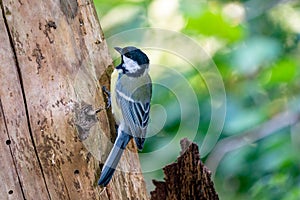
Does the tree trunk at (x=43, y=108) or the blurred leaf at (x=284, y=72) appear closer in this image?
the tree trunk at (x=43, y=108)

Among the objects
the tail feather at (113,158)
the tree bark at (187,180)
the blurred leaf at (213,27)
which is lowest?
the tree bark at (187,180)

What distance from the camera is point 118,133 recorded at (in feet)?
7.29

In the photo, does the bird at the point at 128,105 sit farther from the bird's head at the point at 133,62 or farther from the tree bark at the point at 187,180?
the tree bark at the point at 187,180

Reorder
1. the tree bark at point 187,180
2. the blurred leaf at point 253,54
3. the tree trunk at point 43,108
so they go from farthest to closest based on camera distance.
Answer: the blurred leaf at point 253,54 < the tree bark at point 187,180 < the tree trunk at point 43,108

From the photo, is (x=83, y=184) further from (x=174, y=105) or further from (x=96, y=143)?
(x=174, y=105)

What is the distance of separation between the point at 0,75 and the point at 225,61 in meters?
1.26

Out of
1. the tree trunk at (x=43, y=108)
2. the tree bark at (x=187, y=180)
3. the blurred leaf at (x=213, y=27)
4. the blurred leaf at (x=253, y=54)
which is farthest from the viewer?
the blurred leaf at (x=253, y=54)

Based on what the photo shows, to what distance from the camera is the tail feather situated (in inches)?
85.2

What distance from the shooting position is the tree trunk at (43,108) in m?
2.11

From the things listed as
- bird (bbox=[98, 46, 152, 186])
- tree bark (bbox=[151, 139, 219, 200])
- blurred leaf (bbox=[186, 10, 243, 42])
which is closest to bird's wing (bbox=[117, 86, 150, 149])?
bird (bbox=[98, 46, 152, 186])

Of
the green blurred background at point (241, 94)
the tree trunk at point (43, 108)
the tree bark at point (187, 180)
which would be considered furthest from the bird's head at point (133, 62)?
the green blurred background at point (241, 94)

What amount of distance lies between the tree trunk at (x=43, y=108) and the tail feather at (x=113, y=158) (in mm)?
32

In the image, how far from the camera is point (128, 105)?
7.26 feet

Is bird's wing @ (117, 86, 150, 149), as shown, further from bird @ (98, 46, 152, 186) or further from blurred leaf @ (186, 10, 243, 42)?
blurred leaf @ (186, 10, 243, 42)
